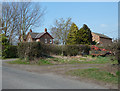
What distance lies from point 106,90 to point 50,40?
51090 millimetres

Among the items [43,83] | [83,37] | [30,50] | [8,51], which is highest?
[83,37]

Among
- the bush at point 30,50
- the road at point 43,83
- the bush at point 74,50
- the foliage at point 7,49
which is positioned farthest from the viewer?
the bush at point 74,50

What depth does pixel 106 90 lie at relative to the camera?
20.3ft

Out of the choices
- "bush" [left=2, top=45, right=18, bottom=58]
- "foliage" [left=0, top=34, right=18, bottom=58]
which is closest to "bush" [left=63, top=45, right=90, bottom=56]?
"bush" [left=2, top=45, right=18, bottom=58]

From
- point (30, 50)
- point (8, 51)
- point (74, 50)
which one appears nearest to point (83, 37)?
point (74, 50)

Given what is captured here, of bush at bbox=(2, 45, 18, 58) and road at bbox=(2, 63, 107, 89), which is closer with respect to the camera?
road at bbox=(2, 63, 107, 89)

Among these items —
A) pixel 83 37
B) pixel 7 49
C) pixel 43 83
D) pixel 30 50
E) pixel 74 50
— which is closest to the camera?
pixel 43 83

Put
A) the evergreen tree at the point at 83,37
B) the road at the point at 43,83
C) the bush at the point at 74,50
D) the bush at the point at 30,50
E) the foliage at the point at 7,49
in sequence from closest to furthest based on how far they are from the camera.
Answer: the road at the point at 43,83 → the bush at the point at 30,50 → the foliage at the point at 7,49 → the bush at the point at 74,50 → the evergreen tree at the point at 83,37

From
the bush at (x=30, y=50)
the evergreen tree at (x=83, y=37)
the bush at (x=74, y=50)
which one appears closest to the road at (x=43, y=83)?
the bush at (x=30, y=50)

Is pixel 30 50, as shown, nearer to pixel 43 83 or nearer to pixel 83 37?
pixel 43 83

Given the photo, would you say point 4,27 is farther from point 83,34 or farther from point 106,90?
point 106,90

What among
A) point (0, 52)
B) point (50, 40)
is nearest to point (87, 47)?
point (0, 52)

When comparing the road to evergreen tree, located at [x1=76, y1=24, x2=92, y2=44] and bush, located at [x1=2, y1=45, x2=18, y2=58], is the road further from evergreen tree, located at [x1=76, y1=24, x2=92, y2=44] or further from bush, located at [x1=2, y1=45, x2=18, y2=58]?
evergreen tree, located at [x1=76, y1=24, x2=92, y2=44]

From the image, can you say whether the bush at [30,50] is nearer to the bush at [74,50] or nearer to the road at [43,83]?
the bush at [74,50]
